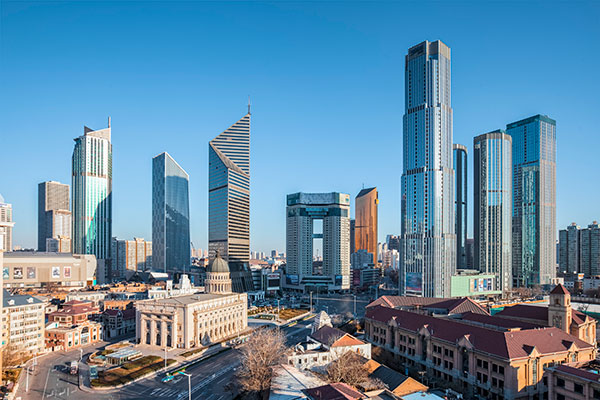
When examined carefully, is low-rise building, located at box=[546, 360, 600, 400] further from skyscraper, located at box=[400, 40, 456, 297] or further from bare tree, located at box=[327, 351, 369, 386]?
skyscraper, located at box=[400, 40, 456, 297]

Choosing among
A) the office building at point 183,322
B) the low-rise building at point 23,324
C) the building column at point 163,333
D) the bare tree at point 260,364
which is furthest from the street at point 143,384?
the building column at point 163,333

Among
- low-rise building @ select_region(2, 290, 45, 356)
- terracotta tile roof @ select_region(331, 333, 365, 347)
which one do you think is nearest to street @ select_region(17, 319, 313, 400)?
low-rise building @ select_region(2, 290, 45, 356)

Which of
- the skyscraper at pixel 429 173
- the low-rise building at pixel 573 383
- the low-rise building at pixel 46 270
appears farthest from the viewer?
the low-rise building at pixel 46 270

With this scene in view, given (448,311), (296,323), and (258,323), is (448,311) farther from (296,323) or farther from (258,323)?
(258,323)

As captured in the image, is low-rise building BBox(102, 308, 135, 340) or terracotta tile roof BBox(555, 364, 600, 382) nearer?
terracotta tile roof BBox(555, 364, 600, 382)

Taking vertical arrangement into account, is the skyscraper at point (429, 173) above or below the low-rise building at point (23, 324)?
above

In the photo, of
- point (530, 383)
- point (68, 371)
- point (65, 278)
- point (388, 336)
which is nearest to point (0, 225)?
point (68, 371)

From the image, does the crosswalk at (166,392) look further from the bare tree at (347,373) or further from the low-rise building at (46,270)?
the low-rise building at (46,270)

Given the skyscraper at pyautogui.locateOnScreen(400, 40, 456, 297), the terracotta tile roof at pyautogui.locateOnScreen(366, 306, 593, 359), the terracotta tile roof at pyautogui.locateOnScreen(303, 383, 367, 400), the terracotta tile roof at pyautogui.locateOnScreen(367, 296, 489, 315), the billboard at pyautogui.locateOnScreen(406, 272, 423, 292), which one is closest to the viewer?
the terracotta tile roof at pyautogui.locateOnScreen(303, 383, 367, 400)
